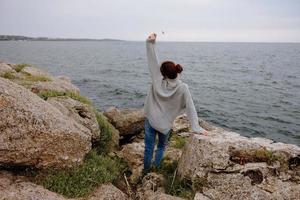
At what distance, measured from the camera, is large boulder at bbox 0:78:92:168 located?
5.85 metres

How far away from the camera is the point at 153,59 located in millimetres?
6848

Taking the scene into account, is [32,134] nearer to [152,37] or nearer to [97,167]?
[97,167]

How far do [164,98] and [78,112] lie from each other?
10.0 ft

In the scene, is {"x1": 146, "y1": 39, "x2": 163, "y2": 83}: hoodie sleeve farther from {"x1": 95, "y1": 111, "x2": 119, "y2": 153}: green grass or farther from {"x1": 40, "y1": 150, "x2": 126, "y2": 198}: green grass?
{"x1": 95, "y1": 111, "x2": 119, "y2": 153}: green grass

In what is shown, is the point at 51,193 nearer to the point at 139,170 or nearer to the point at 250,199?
the point at 139,170

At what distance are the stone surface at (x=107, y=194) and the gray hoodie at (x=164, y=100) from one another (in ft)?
5.34

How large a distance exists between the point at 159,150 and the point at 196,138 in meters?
1.25

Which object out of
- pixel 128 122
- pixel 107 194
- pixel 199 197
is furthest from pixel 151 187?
pixel 128 122

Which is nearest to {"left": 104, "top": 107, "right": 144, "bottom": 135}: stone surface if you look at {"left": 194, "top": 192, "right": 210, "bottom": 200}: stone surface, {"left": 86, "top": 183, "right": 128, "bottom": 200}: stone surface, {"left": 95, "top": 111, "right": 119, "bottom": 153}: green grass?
{"left": 95, "top": 111, "right": 119, "bottom": 153}: green grass

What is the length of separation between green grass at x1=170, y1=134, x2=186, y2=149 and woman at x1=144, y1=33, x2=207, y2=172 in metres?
2.65

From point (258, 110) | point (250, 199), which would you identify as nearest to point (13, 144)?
point (250, 199)

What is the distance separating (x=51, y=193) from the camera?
5863 mm

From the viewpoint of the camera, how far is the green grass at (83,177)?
6195 millimetres

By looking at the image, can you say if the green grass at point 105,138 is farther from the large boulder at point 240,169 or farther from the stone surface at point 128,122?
the large boulder at point 240,169
